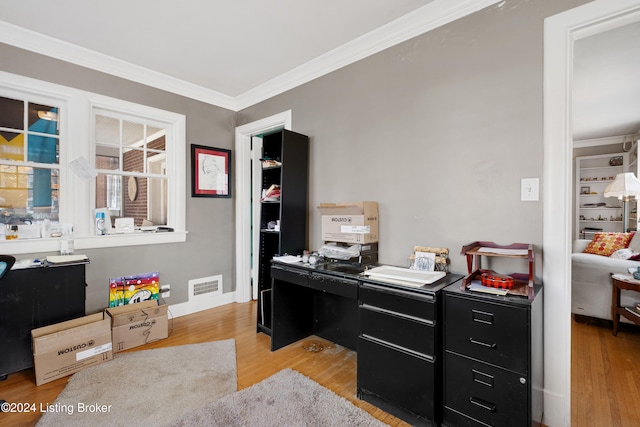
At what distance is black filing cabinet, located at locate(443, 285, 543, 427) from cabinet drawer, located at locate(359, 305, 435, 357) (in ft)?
0.32

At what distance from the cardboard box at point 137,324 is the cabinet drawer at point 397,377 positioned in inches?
78.4

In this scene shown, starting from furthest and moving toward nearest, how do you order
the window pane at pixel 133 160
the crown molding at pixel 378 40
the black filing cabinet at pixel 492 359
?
1. the window pane at pixel 133 160
2. the crown molding at pixel 378 40
3. the black filing cabinet at pixel 492 359

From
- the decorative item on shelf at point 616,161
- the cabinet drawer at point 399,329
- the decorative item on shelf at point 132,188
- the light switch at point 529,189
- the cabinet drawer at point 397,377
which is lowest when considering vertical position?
the cabinet drawer at point 397,377

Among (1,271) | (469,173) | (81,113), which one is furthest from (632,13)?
(81,113)

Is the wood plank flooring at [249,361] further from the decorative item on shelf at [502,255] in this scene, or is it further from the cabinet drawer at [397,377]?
the decorative item on shelf at [502,255]

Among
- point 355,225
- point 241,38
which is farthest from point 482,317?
point 241,38

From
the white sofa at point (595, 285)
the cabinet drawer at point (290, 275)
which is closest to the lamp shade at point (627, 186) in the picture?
the white sofa at point (595, 285)

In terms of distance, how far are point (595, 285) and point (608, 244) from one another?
985 millimetres

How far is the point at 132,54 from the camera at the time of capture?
9.27 ft

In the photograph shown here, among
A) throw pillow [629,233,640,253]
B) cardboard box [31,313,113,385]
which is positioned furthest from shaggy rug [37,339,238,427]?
throw pillow [629,233,640,253]

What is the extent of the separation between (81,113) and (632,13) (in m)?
4.03

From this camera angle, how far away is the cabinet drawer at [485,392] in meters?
1.39

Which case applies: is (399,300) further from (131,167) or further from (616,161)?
(616,161)

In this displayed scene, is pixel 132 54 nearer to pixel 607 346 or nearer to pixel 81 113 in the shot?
pixel 81 113
